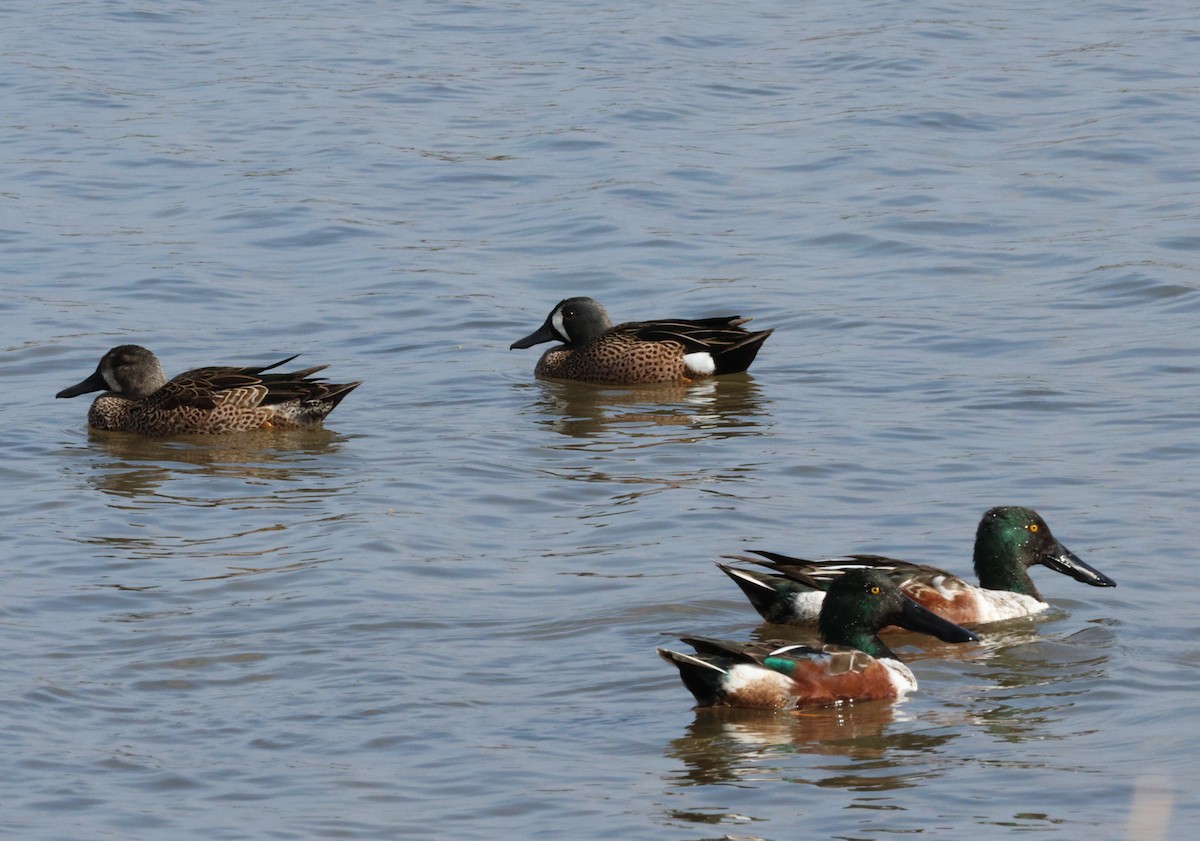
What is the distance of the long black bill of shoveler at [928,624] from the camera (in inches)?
348

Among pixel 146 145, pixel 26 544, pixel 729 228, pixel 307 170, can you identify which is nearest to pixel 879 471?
pixel 26 544

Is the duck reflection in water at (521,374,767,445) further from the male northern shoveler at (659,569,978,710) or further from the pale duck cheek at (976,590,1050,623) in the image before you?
the male northern shoveler at (659,569,978,710)

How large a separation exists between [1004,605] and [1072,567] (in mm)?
355

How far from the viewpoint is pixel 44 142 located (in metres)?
21.3

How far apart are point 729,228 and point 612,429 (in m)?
4.96

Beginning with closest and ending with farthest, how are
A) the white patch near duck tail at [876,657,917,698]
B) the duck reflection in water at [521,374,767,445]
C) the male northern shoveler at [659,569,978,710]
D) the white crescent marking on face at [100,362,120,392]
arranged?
the male northern shoveler at [659,569,978,710] → the white patch near duck tail at [876,657,917,698] → the duck reflection in water at [521,374,767,445] → the white crescent marking on face at [100,362,120,392]

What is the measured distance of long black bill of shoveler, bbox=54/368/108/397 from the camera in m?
13.4

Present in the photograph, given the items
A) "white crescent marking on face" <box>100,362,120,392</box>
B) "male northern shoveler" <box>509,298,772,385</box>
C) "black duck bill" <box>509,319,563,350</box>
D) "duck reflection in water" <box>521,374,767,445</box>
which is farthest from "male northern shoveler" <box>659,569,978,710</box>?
"black duck bill" <box>509,319,563,350</box>

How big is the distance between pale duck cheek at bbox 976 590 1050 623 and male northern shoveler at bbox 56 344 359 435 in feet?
16.0

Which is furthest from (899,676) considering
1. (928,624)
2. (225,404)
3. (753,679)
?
(225,404)

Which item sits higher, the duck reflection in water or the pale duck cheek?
the duck reflection in water

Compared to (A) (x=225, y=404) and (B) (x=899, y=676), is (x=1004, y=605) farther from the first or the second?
(A) (x=225, y=404)

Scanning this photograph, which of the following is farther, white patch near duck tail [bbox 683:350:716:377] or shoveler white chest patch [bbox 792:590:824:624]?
Answer: white patch near duck tail [bbox 683:350:716:377]

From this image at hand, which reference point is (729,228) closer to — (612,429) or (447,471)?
(612,429)
